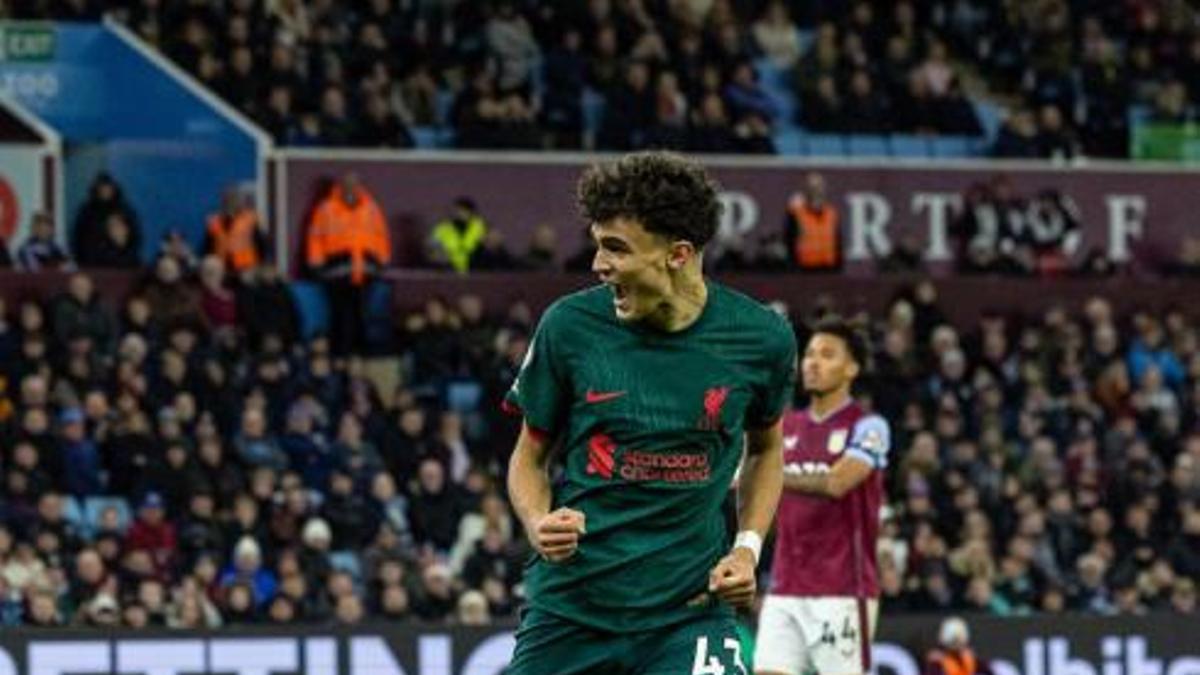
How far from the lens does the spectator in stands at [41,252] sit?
24.1 meters

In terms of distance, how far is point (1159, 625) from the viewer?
63.9ft

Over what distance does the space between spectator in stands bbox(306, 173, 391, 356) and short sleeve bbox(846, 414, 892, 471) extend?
1145 centimetres

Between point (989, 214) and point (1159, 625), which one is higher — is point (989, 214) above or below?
above

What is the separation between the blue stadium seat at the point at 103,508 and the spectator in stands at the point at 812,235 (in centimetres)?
686

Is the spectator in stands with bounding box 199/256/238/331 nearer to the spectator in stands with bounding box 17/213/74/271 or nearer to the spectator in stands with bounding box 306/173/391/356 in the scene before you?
the spectator in stands with bounding box 17/213/74/271

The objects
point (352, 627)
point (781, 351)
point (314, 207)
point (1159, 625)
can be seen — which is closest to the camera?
point (781, 351)

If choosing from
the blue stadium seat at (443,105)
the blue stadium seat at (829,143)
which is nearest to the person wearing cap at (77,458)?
the blue stadium seat at (443,105)

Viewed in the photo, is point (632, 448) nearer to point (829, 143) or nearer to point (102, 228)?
point (102, 228)

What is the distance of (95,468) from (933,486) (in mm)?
5879

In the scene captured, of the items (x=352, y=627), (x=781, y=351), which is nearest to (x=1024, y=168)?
(x=352, y=627)

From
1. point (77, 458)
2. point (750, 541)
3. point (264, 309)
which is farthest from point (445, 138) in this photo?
point (750, 541)

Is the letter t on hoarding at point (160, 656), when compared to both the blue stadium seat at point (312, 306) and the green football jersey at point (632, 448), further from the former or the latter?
the green football jersey at point (632, 448)

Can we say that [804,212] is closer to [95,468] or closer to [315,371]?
[315,371]

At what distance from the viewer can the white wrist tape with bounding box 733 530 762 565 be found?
30.3ft
